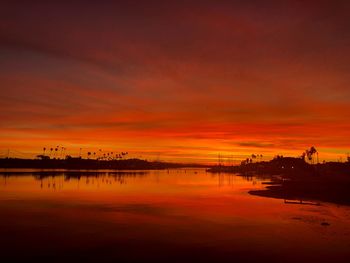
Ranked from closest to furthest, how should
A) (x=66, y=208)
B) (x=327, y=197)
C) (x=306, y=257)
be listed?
(x=306, y=257) → (x=66, y=208) → (x=327, y=197)

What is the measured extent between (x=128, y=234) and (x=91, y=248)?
5.74 m

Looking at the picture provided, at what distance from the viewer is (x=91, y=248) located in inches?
980

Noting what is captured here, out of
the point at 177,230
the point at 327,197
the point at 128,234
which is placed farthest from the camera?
the point at 327,197

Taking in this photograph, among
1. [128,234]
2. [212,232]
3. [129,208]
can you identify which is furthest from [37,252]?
[129,208]

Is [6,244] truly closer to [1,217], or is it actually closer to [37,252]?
[37,252]

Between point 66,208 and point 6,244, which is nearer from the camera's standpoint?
point 6,244

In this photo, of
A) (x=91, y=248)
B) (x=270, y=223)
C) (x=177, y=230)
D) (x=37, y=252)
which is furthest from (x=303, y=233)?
(x=37, y=252)

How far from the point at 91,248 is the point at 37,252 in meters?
3.53

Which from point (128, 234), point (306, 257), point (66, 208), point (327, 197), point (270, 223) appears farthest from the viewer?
point (327, 197)

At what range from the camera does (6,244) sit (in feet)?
83.7

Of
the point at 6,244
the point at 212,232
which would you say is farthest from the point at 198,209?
the point at 6,244

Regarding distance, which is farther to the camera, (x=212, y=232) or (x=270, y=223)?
(x=270, y=223)

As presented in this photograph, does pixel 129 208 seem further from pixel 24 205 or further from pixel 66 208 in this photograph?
pixel 24 205

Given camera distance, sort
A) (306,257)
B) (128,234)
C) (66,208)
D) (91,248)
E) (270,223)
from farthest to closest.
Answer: (66,208), (270,223), (128,234), (91,248), (306,257)
